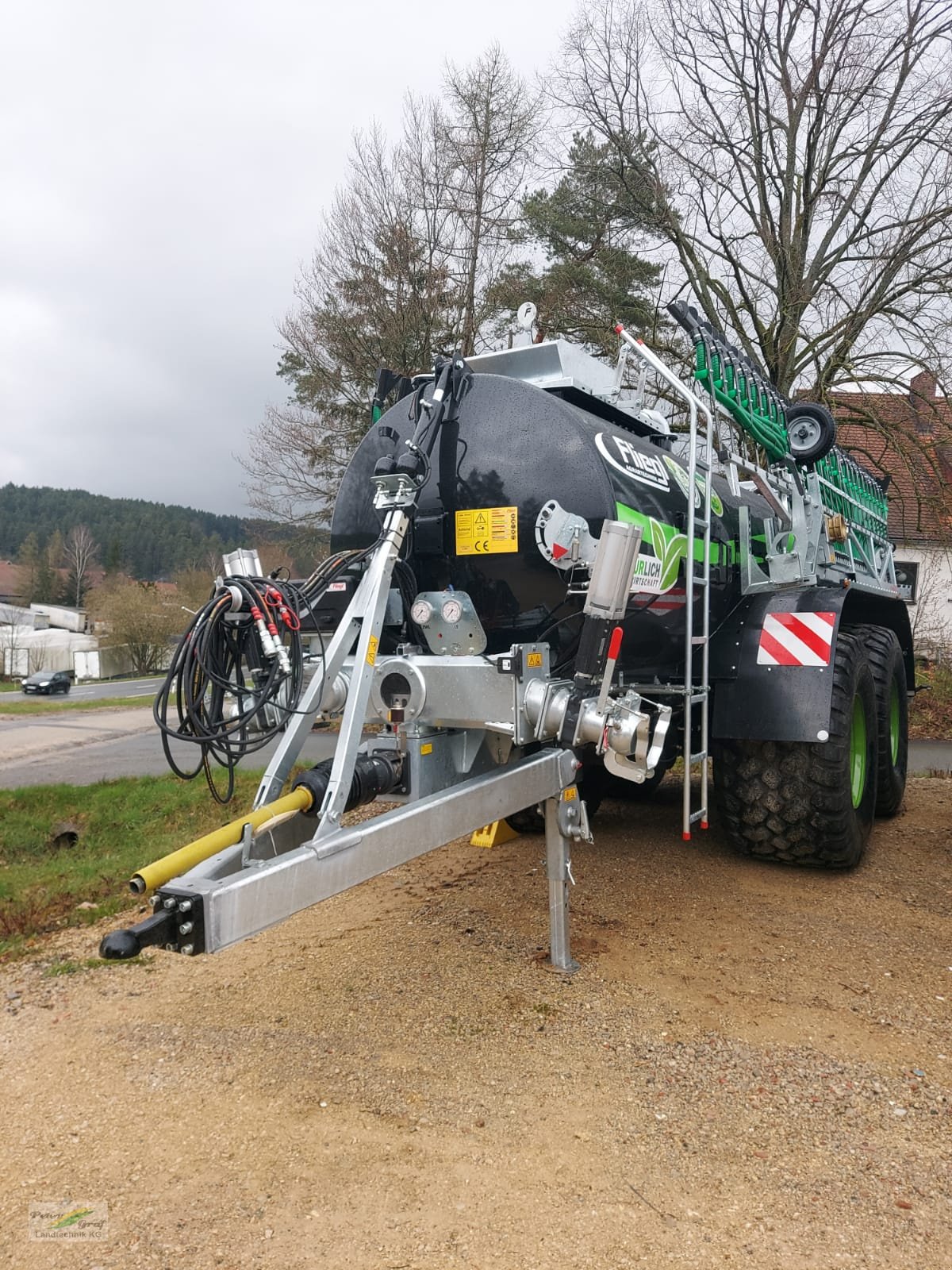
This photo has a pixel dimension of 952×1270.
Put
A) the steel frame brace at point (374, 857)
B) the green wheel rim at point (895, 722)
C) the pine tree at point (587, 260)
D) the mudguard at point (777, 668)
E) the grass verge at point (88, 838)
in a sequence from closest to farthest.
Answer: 1. the steel frame brace at point (374, 857)
2. the mudguard at point (777, 668)
3. the grass verge at point (88, 838)
4. the green wheel rim at point (895, 722)
5. the pine tree at point (587, 260)

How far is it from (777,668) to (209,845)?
2.91 metres

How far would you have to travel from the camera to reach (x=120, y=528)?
87.4 metres

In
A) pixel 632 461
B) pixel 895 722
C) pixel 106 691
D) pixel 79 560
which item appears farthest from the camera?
pixel 79 560

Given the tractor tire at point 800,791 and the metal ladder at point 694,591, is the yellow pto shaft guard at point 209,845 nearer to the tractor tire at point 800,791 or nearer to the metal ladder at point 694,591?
the metal ladder at point 694,591

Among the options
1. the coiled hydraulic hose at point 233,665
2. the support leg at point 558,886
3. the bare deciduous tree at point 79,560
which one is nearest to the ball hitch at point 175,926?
the coiled hydraulic hose at point 233,665

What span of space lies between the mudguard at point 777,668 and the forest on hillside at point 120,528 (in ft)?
207

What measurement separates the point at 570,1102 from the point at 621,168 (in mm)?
13528

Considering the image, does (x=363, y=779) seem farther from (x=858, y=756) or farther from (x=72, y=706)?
(x=72, y=706)

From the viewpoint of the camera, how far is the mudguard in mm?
4219

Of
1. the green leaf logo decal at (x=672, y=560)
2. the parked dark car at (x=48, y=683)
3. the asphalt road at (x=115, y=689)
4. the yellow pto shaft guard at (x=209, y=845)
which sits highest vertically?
the green leaf logo decal at (x=672, y=560)

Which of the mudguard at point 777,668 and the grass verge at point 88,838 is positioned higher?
the mudguard at point 777,668

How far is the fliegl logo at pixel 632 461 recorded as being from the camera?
3.65 meters

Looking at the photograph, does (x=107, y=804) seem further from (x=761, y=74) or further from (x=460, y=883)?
(x=761, y=74)

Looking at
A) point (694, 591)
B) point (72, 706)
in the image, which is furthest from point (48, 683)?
point (694, 591)
